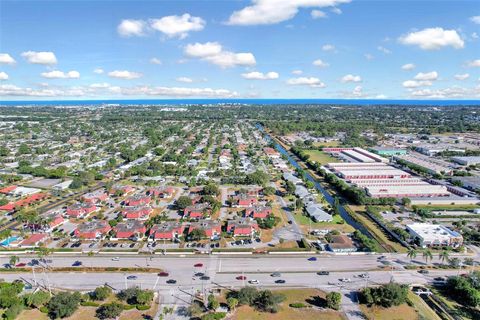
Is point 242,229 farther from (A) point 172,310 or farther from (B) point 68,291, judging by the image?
(B) point 68,291

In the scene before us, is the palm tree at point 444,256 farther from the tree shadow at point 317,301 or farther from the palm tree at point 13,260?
the palm tree at point 13,260

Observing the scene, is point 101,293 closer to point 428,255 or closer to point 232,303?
point 232,303

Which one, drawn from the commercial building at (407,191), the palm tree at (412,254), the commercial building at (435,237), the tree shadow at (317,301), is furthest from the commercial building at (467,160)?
the tree shadow at (317,301)

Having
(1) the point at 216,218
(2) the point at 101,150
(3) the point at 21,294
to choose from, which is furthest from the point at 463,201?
(2) the point at 101,150

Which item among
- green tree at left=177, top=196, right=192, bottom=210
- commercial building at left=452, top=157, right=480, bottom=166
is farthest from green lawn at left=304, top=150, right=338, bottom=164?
green tree at left=177, top=196, right=192, bottom=210

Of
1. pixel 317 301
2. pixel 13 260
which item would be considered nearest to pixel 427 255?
pixel 317 301

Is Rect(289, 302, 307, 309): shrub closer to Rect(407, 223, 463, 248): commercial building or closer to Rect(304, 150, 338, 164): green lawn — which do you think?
Rect(407, 223, 463, 248): commercial building

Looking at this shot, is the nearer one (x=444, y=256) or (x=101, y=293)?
(x=101, y=293)
